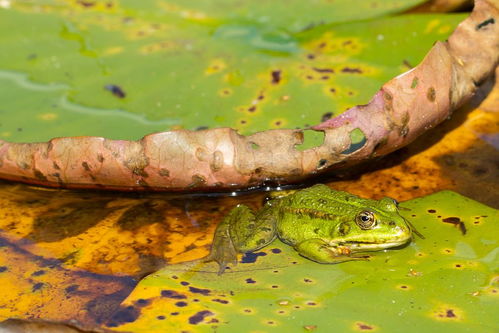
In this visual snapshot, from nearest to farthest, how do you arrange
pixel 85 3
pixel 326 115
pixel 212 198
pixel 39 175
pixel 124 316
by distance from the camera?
pixel 124 316
pixel 39 175
pixel 212 198
pixel 326 115
pixel 85 3

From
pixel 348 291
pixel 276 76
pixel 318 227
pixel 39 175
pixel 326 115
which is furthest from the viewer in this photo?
pixel 276 76

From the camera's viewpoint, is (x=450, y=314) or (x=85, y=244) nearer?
(x=450, y=314)

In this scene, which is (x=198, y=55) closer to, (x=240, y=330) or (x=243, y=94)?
(x=243, y=94)

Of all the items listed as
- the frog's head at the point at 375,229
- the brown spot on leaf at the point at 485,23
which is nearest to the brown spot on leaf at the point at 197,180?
the frog's head at the point at 375,229

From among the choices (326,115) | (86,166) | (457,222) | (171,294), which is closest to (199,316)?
(171,294)

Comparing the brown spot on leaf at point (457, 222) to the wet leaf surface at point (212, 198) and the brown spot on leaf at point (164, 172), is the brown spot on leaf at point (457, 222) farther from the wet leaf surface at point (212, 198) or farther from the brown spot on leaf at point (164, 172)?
the brown spot on leaf at point (164, 172)

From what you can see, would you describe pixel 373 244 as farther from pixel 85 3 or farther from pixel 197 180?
pixel 85 3

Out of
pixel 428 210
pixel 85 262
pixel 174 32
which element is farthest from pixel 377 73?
pixel 85 262
